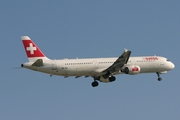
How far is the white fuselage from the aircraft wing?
1838mm

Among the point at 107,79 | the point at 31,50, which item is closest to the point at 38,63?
the point at 31,50

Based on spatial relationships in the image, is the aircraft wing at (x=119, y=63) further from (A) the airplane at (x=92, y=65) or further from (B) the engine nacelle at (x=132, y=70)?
(B) the engine nacelle at (x=132, y=70)

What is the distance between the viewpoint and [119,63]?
8069 cm

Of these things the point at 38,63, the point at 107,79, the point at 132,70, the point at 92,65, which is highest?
the point at 38,63

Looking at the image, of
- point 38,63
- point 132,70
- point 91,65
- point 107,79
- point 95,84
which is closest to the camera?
point 38,63

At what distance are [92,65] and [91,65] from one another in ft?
0.62

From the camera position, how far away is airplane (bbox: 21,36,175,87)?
7875cm

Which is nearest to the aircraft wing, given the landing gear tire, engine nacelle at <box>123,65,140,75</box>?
engine nacelle at <box>123,65,140,75</box>

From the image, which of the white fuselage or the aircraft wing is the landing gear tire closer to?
the white fuselage

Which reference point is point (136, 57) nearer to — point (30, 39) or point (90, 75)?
point (90, 75)

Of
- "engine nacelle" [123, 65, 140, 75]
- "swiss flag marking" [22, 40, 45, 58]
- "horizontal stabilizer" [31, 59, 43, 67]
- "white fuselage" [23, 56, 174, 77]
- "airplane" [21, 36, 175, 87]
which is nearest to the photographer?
"horizontal stabilizer" [31, 59, 43, 67]

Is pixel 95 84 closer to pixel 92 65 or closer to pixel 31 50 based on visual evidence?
pixel 92 65

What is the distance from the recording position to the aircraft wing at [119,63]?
78825mm

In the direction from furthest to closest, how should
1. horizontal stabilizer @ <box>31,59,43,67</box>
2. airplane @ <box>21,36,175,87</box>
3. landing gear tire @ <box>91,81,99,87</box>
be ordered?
landing gear tire @ <box>91,81,99,87</box> → airplane @ <box>21,36,175,87</box> → horizontal stabilizer @ <box>31,59,43,67</box>
